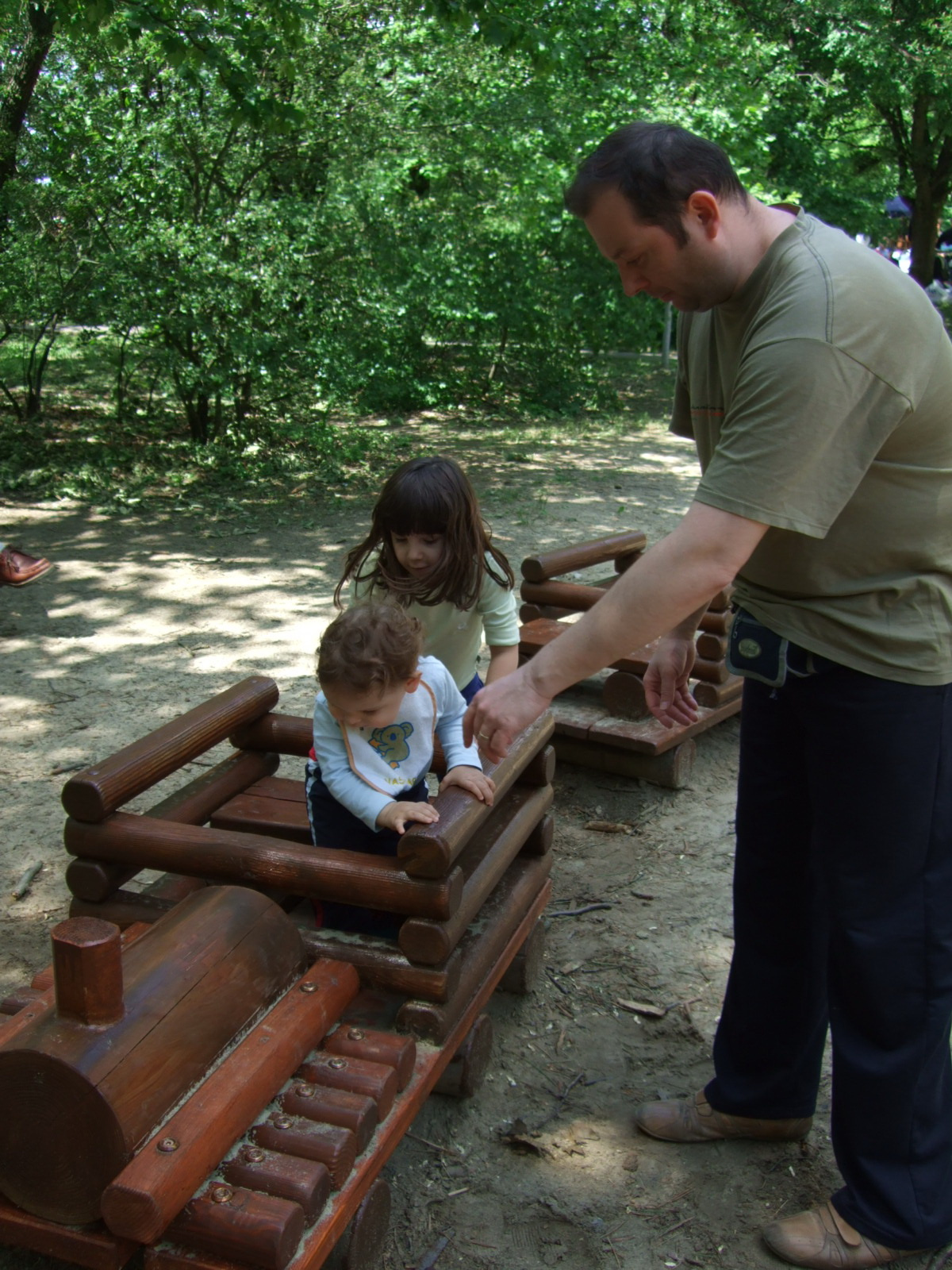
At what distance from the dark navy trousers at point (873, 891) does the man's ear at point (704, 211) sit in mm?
755

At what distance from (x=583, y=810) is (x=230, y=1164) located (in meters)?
2.46

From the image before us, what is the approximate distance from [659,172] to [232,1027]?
1548 millimetres

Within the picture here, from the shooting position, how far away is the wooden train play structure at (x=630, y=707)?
4.06 metres

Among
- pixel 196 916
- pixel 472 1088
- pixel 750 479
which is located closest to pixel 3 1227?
pixel 196 916

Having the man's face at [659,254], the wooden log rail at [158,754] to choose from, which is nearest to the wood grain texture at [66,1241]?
the wooden log rail at [158,754]

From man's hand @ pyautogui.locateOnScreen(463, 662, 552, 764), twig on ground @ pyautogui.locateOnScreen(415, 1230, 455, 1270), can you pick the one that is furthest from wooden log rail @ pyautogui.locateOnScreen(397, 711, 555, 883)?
twig on ground @ pyautogui.locateOnScreen(415, 1230, 455, 1270)

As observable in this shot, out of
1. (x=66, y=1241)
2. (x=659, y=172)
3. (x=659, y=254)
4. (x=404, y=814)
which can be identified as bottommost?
(x=66, y=1241)

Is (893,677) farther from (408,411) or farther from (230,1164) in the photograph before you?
(408,411)

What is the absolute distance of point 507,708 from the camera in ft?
6.09

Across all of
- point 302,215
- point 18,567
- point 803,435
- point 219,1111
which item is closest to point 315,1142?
point 219,1111

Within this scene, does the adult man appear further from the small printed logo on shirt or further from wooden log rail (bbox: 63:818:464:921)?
the small printed logo on shirt

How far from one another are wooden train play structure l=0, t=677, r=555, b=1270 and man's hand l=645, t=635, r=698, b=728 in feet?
1.25

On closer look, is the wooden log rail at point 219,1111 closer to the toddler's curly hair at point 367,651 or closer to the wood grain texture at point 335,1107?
the wood grain texture at point 335,1107

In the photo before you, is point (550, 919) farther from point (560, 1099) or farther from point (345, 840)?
point (345, 840)
